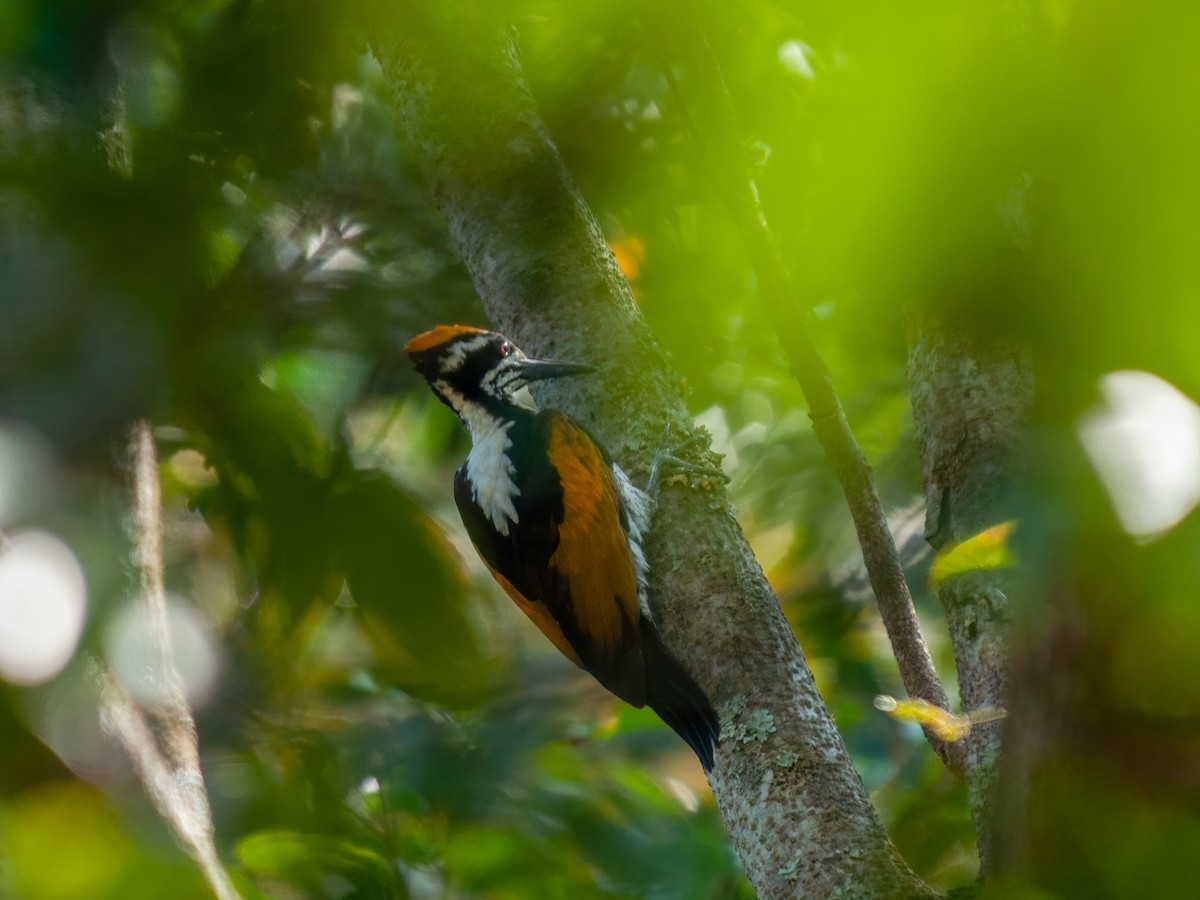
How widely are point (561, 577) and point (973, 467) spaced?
57.6 inches

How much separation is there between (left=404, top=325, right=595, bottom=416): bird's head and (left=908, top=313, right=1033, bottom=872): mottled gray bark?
4.86 ft

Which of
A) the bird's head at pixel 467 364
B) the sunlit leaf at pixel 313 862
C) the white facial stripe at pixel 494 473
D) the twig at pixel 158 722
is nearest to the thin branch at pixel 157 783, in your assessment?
the twig at pixel 158 722

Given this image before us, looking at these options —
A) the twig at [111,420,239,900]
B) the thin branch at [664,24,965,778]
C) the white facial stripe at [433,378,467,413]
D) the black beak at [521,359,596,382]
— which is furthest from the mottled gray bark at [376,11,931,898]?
the twig at [111,420,239,900]

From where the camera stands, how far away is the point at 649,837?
2789mm

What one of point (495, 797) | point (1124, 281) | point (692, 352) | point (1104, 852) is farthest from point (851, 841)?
point (692, 352)

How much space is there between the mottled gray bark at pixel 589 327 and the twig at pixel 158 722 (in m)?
0.99

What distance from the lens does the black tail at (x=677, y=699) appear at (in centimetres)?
233

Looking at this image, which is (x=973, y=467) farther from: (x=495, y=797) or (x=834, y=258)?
(x=495, y=797)

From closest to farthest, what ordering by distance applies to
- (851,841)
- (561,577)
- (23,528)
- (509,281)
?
(23,528) → (851,841) → (509,281) → (561,577)

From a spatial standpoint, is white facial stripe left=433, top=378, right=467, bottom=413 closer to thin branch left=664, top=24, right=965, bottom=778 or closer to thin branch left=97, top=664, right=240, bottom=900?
thin branch left=664, top=24, right=965, bottom=778

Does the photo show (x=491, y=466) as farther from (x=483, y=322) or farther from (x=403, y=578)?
(x=403, y=578)

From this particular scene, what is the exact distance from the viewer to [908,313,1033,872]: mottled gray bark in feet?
5.90

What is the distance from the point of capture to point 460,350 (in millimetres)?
3418

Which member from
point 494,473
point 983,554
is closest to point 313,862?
point 494,473
